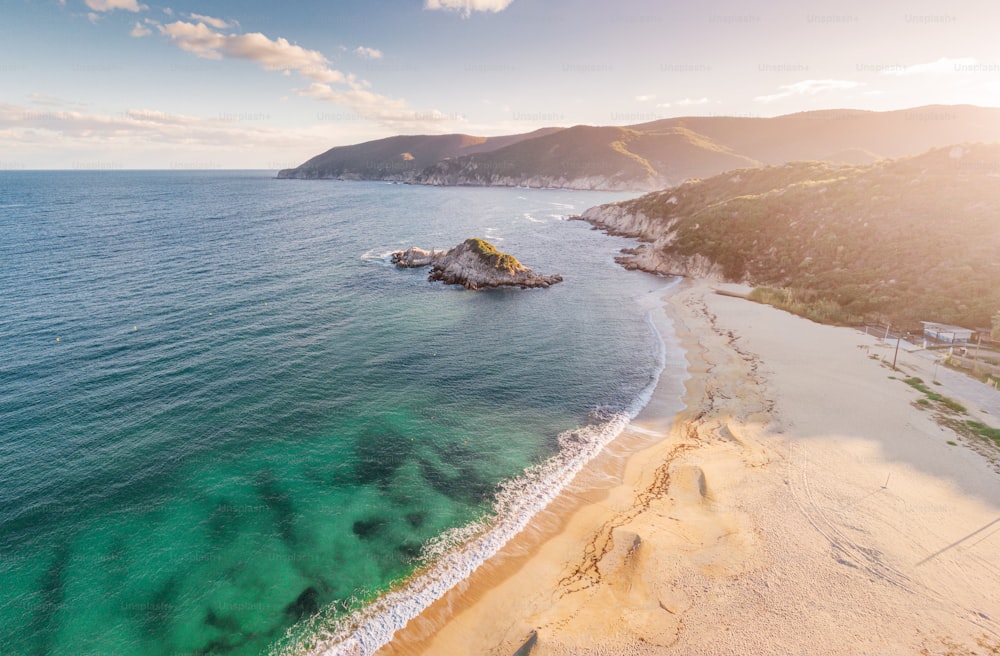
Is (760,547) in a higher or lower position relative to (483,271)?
lower

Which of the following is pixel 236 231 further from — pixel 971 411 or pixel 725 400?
pixel 971 411

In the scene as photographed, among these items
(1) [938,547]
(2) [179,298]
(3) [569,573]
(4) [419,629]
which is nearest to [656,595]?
(3) [569,573]

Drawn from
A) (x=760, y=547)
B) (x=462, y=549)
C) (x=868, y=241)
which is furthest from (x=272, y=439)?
(x=868, y=241)

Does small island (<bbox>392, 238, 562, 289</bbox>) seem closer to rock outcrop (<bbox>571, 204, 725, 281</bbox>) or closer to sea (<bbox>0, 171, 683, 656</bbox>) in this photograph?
sea (<bbox>0, 171, 683, 656</bbox>)

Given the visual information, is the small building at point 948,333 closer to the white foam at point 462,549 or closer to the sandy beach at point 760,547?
the sandy beach at point 760,547

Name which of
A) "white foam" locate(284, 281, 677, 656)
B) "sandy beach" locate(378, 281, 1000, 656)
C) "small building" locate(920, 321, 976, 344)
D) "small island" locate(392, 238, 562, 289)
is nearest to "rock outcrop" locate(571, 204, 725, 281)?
"small island" locate(392, 238, 562, 289)

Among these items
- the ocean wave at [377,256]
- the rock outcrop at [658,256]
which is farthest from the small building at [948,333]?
the ocean wave at [377,256]

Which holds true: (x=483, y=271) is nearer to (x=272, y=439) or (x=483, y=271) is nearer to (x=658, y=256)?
(x=658, y=256)
